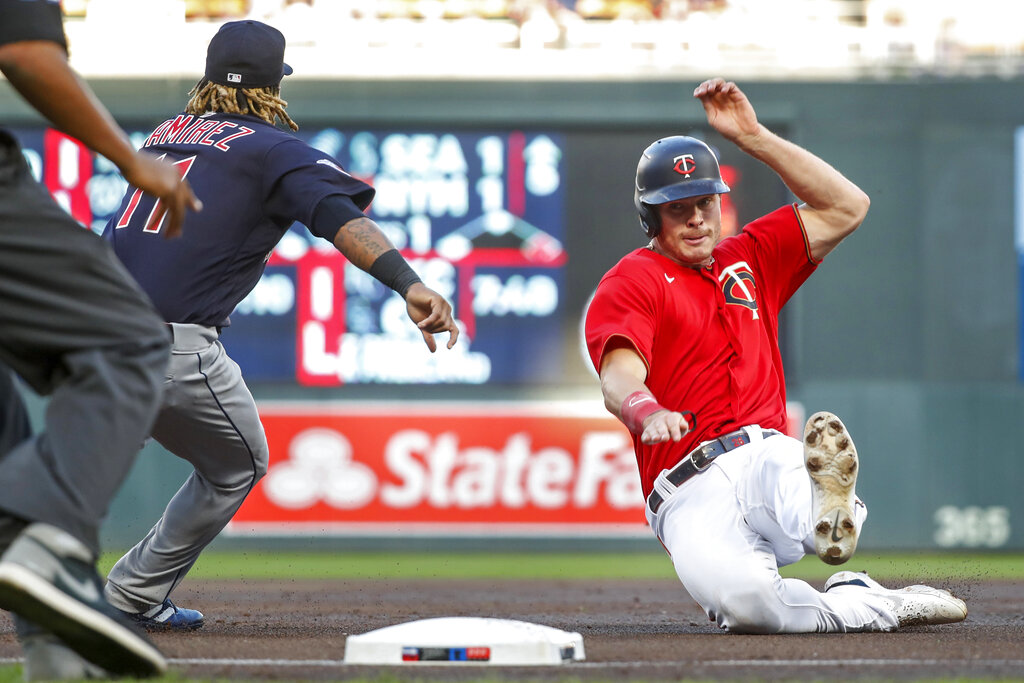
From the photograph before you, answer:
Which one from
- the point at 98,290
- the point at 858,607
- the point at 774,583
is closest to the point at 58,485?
the point at 98,290

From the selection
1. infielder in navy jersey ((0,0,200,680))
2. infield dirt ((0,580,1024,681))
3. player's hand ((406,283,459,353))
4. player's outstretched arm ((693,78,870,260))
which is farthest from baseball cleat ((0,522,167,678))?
player's outstretched arm ((693,78,870,260))

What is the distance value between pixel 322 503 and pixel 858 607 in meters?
6.69

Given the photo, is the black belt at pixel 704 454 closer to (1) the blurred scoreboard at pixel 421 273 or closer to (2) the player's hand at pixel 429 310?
(2) the player's hand at pixel 429 310

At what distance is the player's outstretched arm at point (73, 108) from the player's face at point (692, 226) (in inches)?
80.5

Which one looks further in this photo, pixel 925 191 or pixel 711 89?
pixel 925 191

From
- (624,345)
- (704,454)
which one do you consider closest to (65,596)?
(624,345)

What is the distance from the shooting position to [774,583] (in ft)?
13.7

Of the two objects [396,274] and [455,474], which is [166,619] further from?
[455,474]

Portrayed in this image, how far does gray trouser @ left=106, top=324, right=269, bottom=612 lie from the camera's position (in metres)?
4.16

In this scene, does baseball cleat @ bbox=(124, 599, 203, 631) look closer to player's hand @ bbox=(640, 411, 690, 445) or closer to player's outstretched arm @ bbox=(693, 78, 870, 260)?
player's hand @ bbox=(640, 411, 690, 445)

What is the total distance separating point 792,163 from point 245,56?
1.82 meters

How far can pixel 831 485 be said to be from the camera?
12.7ft

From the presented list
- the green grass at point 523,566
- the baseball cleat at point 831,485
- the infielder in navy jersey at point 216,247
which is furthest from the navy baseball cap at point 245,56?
the green grass at point 523,566

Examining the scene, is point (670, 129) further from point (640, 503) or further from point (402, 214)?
point (640, 503)
